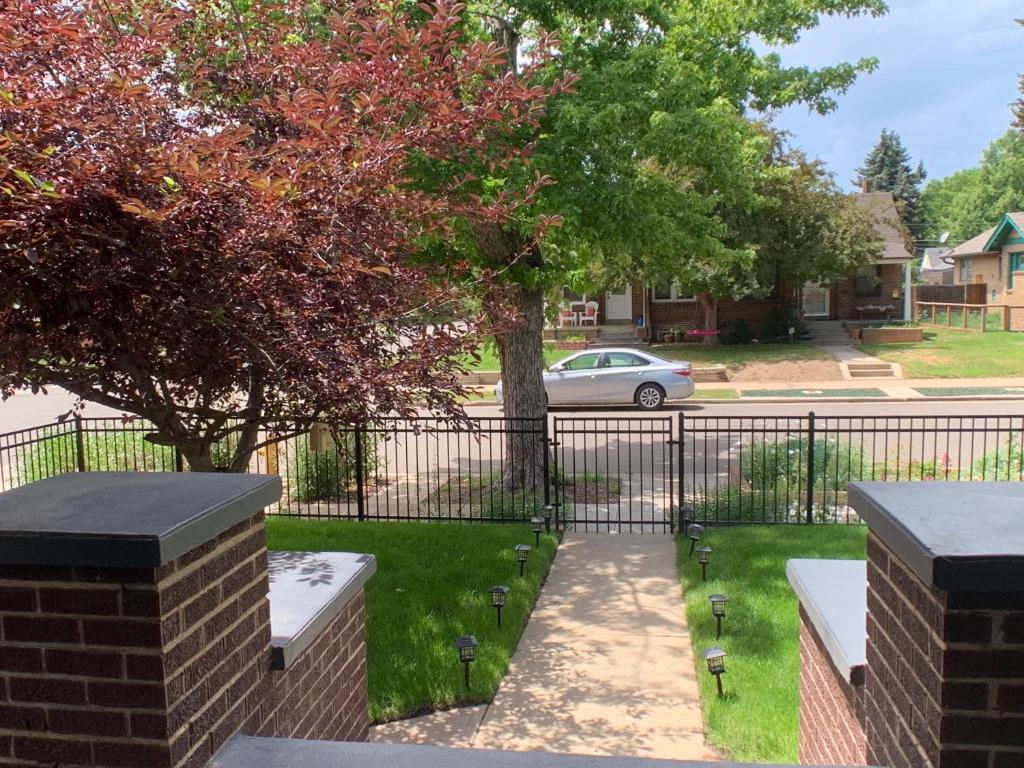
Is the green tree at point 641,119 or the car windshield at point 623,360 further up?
the green tree at point 641,119

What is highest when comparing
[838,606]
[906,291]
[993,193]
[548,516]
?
[993,193]

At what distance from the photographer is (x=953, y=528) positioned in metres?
2.16

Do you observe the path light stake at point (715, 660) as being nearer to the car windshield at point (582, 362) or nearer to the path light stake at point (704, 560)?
the path light stake at point (704, 560)

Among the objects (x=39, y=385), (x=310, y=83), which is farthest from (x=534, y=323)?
(x=39, y=385)

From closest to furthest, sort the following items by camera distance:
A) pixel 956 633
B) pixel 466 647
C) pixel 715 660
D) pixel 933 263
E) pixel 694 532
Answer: pixel 956 633, pixel 715 660, pixel 466 647, pixel 694 532, pixel 933 263

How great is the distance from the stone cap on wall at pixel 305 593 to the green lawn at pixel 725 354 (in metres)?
21.3

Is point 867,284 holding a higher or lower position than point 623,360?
higher

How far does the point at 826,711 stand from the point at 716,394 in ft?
62.5

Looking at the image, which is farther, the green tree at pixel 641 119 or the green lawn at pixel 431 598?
the green tree at pixel 641 119

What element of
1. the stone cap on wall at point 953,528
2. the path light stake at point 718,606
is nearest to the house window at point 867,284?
the path light stake at point 718,606

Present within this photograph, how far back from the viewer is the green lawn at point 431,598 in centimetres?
560

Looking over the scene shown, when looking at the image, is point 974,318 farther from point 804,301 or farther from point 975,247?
point 975,247

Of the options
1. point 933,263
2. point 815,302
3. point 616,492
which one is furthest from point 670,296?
point 933,263

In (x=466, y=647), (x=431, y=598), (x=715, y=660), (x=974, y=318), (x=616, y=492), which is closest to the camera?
(x=715, y=660)
